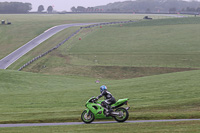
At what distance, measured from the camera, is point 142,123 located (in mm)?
17734

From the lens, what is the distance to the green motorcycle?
60.4 feet

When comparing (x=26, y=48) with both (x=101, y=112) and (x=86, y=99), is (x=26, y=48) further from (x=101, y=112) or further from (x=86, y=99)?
(x=101, y=112)

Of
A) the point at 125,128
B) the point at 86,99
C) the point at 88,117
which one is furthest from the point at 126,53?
the point at 125,128

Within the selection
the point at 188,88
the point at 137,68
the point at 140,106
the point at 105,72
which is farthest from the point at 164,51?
the point at 140,106

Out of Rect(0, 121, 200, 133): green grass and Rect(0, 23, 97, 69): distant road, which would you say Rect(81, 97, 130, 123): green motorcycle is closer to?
Rect(0, 121, 200, 133): green grass

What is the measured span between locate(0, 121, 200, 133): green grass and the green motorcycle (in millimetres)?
757

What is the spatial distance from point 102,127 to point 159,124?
321 centimetres

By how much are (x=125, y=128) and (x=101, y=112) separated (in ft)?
8.13

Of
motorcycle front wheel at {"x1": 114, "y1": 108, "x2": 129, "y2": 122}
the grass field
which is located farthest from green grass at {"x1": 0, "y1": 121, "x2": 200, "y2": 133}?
motorcycle front wheel at {"x1": 114, "y1": 108, "x2": 129, "y2": 122}

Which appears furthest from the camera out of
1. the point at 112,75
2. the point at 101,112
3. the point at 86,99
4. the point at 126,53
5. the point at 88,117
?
the point at 126,53

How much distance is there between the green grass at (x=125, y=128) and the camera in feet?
52.3

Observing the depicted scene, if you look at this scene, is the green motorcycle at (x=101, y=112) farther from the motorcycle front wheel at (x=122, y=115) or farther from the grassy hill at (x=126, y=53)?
the grassy hill at (x=126, y=53)

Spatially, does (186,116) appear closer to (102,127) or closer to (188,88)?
(102,127)

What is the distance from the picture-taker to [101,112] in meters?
18.8
